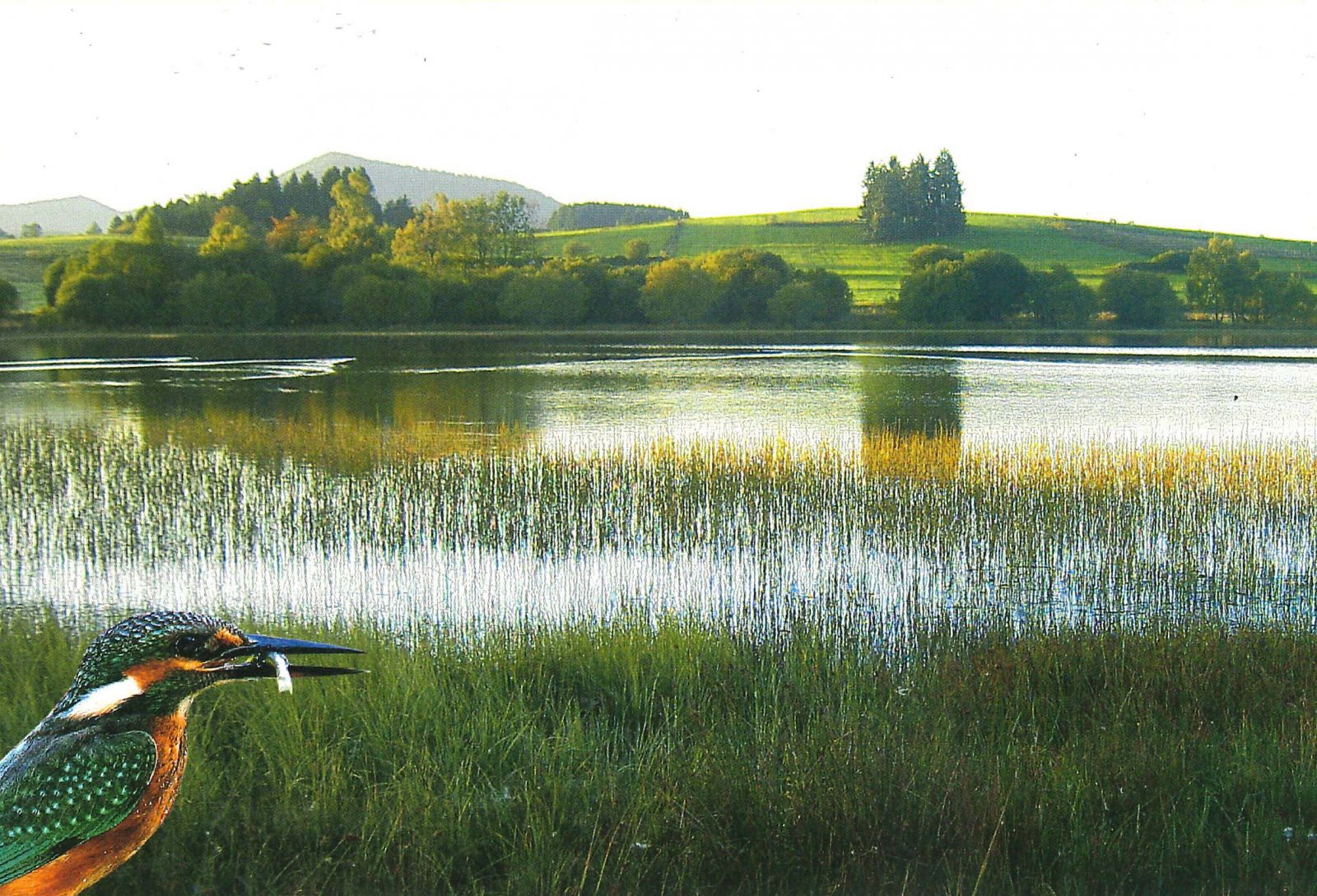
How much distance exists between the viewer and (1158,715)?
5.68 metres

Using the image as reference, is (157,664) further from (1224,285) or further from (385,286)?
(1224,285)

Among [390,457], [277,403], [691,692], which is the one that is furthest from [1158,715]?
[277,403]

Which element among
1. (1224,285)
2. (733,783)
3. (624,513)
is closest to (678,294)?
(1224,285)

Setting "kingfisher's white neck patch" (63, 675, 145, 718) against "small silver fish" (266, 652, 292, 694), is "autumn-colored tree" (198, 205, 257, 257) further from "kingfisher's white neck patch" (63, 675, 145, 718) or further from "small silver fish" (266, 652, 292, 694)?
"small silver fish" (266, 652, 292, 694)

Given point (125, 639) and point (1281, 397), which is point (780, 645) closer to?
point (125, 639)

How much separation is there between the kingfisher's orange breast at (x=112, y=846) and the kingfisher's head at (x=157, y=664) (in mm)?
41

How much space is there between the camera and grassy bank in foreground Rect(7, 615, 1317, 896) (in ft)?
12.8

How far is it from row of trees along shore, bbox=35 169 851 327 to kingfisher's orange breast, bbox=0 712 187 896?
74013 mm

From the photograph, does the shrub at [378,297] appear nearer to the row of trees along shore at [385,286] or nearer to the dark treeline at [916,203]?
the row of trees along shore at [385,286]

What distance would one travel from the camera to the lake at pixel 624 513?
30.3 ft

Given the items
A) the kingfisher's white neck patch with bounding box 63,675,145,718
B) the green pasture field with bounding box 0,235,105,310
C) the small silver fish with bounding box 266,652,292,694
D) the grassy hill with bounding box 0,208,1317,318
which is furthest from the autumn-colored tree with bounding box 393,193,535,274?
the small silver fish with bounding box 266,652,292,694

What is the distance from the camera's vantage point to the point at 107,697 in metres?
1.37

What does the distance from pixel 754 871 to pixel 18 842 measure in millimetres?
3118

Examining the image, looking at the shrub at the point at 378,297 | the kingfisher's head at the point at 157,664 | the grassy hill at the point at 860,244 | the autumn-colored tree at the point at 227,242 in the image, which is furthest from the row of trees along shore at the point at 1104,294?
the kingfisher's head at the point at 157,664
